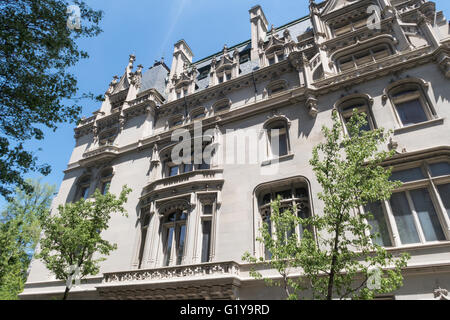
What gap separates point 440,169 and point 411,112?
366 cm

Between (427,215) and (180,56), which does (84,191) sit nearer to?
(180,56)

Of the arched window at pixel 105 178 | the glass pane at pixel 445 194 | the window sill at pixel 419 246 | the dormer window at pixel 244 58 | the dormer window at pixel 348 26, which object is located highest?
the dormer window at pixel 244 58

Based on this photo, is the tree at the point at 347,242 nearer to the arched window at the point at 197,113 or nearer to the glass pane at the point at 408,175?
the glass pane at the point at 408,175

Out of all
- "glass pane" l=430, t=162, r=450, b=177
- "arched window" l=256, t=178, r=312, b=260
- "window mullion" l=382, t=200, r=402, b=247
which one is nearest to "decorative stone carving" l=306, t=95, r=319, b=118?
"arched window" l=256, t=178, r=312, b=260

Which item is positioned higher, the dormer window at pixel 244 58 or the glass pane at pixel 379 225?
the dormer window at pixel 244 58

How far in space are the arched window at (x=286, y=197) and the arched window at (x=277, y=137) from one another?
208 centimetres

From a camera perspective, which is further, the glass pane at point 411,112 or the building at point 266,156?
the glass pane at point 411,112

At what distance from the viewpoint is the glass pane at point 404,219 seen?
11602mm

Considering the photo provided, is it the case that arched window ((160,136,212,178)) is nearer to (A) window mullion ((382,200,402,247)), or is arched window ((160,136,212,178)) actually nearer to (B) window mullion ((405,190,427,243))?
(A) window mullion ((382,200,402,247))

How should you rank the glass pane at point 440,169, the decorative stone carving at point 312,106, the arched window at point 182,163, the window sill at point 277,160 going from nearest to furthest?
the glass pane at point 440,169
the window sill at point 277,160
the decorative stone carving at point 312,106
the arched window at point 182,163

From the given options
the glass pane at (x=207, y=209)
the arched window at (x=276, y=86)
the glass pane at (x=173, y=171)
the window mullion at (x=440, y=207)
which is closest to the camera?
the window mullion at (x=440, y=207)

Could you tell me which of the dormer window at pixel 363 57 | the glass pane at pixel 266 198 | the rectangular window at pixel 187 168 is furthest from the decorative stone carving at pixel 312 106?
the rectangular window at pixel 187 168
